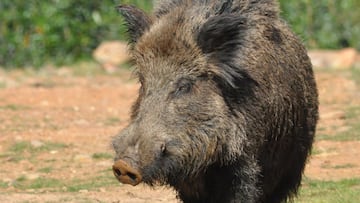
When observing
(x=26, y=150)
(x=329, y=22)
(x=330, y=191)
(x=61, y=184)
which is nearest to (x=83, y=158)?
(x=26, y=150)

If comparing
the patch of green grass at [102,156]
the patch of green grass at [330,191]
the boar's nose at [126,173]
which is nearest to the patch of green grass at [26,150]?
the patch of green grass at [102,156]

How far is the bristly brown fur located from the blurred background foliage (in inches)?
387

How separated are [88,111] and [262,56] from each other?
278 inches

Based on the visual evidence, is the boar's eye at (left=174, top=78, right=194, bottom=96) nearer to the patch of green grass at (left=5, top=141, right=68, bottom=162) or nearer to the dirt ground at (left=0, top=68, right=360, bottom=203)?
the dirt ground at (left=0, top=68, right=360, bottom=203)

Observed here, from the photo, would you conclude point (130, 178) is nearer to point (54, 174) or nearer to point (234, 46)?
point (234, 46)

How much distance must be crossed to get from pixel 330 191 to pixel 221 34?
2.89 m

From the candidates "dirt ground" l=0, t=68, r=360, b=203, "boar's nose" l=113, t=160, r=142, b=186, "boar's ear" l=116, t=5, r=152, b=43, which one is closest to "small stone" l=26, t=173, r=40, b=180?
"dirt ground" l=0, t=68, r=360, b=203

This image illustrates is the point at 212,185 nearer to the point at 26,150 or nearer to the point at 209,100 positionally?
the point at 209,100

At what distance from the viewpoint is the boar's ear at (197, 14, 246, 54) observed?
23.8 ft

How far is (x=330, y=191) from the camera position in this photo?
9.61 metres

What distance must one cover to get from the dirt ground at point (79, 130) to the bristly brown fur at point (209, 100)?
1.78m

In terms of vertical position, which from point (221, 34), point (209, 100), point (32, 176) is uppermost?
point (221, 34)

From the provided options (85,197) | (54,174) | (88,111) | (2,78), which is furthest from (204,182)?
(2,78)

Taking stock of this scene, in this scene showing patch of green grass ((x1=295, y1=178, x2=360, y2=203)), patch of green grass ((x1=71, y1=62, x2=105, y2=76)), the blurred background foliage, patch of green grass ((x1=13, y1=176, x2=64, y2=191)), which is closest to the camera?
patch of green grass ((x1=295, y1=178, x2=360, y2=203))
